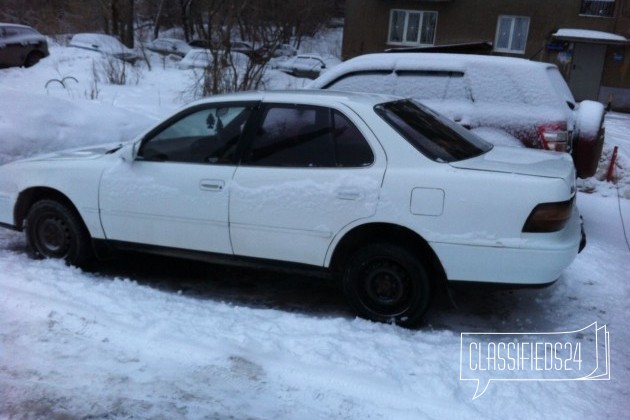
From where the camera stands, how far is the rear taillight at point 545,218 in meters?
3.57

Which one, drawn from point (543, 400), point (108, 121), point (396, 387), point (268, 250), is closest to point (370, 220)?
point (268, 250)

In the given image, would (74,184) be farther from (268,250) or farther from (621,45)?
(621,45)

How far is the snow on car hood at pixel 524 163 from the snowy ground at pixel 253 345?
0.88m

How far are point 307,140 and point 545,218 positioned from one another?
5.40ft

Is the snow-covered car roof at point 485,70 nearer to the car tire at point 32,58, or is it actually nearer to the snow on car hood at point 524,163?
the snow on car hood at point 524,163

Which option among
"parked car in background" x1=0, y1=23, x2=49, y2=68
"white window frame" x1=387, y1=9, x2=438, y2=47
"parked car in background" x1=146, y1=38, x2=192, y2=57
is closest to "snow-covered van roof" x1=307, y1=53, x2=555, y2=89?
"parked car in background" x1=0, y1=23, x2=49, y2=68

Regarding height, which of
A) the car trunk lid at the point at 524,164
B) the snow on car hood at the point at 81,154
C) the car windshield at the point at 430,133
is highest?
the car windshield at the point at 430,133

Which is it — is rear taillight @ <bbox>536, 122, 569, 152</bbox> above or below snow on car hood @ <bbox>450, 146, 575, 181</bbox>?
below

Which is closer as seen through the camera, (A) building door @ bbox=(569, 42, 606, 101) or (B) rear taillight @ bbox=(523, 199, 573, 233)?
(B) rear taillight @ bbox=(523, 199, 573, 233)

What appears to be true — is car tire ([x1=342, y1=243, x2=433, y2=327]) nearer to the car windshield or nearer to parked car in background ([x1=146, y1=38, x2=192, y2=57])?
the car windshield

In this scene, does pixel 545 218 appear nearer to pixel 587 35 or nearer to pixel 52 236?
pixel 52 236

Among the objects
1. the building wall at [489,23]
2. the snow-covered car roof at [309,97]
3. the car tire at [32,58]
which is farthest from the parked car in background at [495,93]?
the building wall at [489,23]

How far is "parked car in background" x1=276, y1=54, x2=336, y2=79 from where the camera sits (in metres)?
24.7

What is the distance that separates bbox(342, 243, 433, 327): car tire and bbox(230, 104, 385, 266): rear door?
0.25 meters
